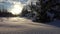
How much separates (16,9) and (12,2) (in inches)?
30.7

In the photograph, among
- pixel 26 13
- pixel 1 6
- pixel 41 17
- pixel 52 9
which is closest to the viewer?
pixel 41 17

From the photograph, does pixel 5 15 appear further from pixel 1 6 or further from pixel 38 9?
pixel 38 9

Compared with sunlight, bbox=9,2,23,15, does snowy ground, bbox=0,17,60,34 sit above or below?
below

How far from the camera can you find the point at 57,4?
11125 mm

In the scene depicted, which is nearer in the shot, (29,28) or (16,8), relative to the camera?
(29,28)

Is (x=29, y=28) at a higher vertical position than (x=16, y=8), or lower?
lower

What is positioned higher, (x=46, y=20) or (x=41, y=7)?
(x=41, y=7)

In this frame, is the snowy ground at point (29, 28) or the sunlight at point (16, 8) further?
the sunlight at point (16, 8)

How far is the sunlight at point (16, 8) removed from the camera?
47.0 ft

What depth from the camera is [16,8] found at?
575 inches

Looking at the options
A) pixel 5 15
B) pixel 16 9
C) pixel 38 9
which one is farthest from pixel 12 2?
pixel 38 9

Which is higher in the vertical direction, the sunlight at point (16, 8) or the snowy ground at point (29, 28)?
the sunlight at point (16, 8)

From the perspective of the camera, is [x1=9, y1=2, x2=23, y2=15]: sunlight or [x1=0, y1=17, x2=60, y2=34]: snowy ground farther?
[x1=9, y1=2, x2=23, y2=15]: sunlight

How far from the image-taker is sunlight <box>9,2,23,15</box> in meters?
14.3
